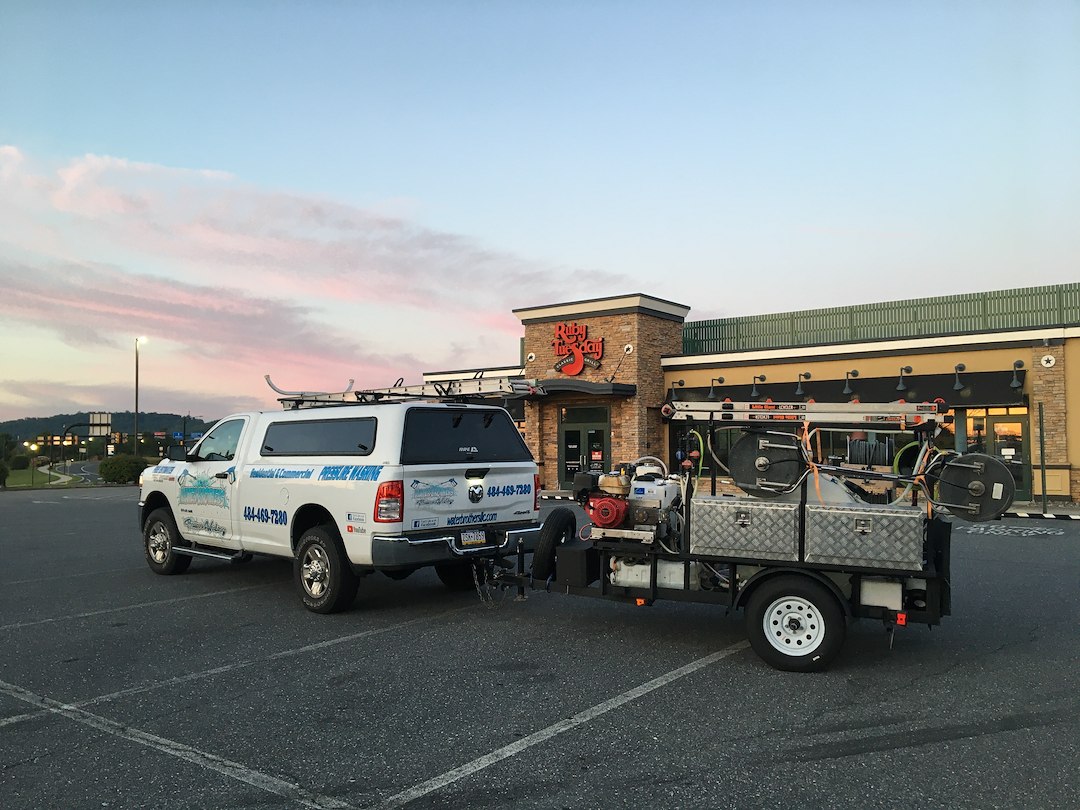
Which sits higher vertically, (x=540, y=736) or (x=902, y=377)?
(x=902, y=377)

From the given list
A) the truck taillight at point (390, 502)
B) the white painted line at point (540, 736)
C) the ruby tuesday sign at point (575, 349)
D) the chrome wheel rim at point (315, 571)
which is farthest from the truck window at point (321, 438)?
the ruby tuesday sign at point (575, 349)

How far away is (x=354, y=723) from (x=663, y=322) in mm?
25663

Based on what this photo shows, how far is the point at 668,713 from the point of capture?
17.5ft

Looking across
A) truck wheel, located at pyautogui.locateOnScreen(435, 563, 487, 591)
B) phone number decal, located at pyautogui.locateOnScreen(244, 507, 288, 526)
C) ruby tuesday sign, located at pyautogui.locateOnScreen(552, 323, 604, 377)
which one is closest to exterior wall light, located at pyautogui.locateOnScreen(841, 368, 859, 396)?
ruby tuesday sign, located at pyautogui.locateOnScreen(552, 323, 604, 377)

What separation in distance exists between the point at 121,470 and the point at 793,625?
40.6m

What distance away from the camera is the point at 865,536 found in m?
6.14

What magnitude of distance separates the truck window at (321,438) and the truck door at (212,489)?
69 cm

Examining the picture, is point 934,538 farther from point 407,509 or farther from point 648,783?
point 407,509

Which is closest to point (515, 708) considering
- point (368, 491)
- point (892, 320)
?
point (368, 491)

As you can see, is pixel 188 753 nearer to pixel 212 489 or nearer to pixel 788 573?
pixel 788 573

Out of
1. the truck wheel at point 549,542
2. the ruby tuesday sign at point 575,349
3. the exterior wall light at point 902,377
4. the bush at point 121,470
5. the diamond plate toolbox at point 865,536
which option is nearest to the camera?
the diamond plate toolbox at point 865,536

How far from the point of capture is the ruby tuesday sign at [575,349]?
2927 centimetres

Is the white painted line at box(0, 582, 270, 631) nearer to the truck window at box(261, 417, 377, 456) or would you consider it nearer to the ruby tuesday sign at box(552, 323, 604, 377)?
the truck window at box(261, 417, 377, 456)

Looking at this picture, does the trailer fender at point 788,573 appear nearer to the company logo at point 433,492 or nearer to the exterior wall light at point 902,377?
the company logo at point 433,492
